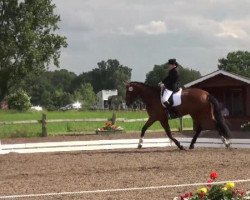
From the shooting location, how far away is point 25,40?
40.3 meters

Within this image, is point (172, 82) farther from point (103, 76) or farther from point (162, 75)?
point (103, 76)

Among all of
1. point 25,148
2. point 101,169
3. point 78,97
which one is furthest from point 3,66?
point 78,97

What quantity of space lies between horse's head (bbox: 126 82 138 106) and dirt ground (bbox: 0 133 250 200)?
192 cm

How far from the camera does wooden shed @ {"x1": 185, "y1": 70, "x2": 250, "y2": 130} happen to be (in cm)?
2564

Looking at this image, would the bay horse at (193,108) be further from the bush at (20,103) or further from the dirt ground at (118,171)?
the bush at (20,103)

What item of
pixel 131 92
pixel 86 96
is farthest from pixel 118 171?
pixel 86 96

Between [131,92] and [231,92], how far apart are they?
40.0 ft

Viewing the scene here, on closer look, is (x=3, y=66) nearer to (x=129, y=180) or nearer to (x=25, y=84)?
(x=25, y=84)

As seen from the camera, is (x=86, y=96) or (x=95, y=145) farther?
(x=86, y=96)

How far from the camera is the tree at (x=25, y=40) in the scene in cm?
4040

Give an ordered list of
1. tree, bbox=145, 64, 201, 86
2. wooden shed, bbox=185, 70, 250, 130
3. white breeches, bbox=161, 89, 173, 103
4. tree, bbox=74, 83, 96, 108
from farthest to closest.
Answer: tree, bbox=145, 64, 201, 86
tree, bbox=74, 83, 96, 108
wooden shed, bbox=185, 70, 250, 130
white breeches, bbox=161, 89, 173, 103

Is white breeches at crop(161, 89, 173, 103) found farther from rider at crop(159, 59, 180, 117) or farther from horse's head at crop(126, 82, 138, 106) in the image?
horse's head at crop(126, 82, 138, 106)

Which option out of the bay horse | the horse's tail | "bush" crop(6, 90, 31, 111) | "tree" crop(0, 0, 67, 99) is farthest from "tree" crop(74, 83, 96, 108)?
the horse's tail

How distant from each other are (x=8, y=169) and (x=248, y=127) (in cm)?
1526
